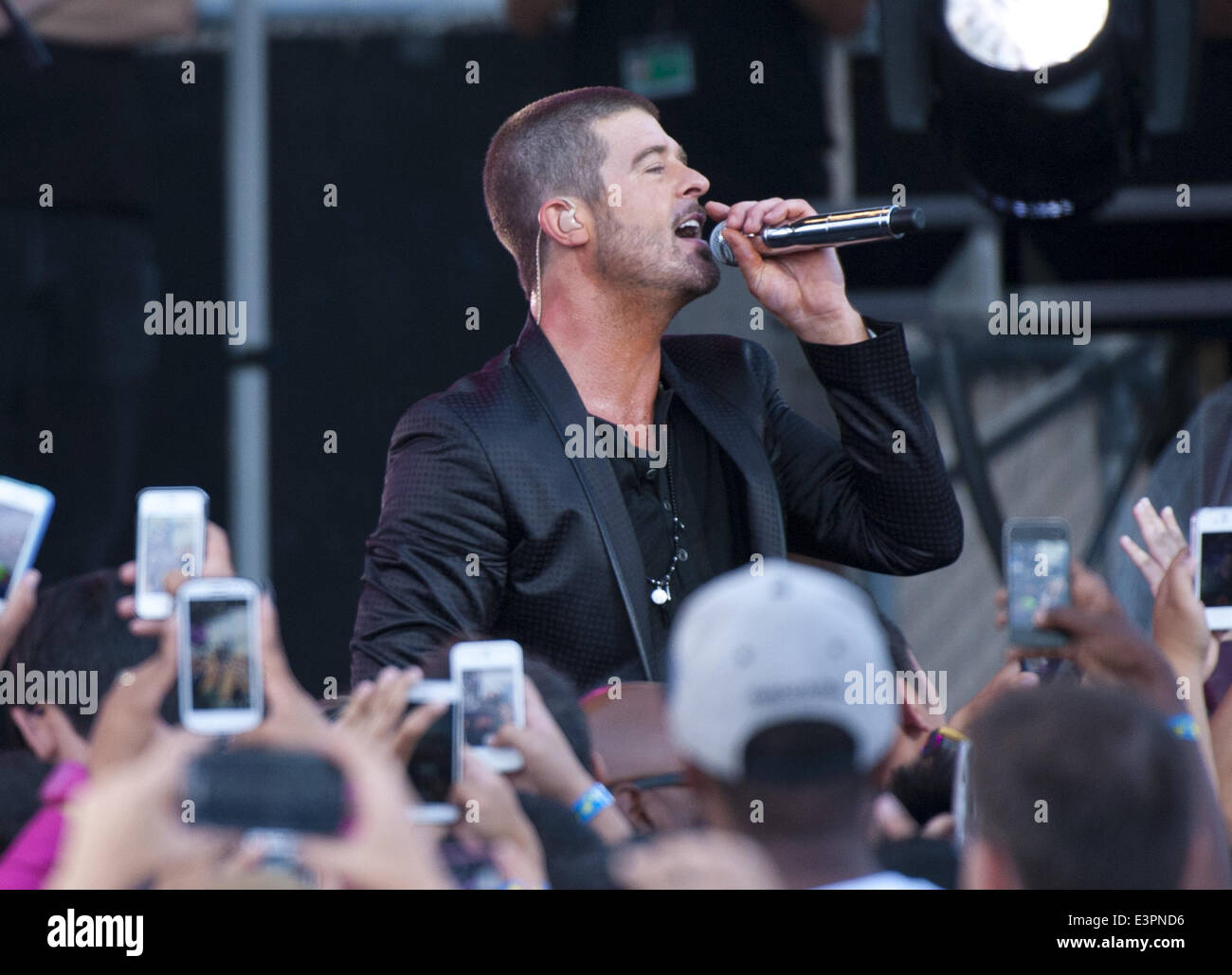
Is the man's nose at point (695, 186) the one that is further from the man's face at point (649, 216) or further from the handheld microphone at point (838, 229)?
the handheld microphone at point (838, 229)

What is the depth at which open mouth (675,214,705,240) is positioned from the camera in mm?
2686

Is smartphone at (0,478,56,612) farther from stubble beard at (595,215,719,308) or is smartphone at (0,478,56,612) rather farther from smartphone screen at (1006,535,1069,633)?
smartphone screen at (1006,535,1069,633)

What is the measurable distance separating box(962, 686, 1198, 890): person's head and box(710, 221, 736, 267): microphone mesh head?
1332mm

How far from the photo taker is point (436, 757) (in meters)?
1.75

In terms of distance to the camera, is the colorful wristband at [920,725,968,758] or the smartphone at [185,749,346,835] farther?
the colorful wristband at [920,725,968,758]

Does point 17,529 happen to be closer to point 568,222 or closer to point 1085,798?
point 568,222

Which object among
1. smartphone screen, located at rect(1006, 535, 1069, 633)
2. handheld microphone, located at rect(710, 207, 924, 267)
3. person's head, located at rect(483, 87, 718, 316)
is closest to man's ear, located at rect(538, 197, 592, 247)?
person's head, located at rect(483, 87, 718, 316)

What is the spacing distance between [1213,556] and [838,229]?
688 millimetres

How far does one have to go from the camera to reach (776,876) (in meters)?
1.39

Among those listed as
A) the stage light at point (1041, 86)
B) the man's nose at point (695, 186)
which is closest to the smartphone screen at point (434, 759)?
the man's nose at point (695, 186)

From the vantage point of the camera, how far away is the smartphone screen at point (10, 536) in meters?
2.03

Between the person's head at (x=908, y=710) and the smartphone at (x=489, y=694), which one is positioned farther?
the person's head at (x=908, y=710)

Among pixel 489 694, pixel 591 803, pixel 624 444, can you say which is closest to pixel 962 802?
pixel 591 803
